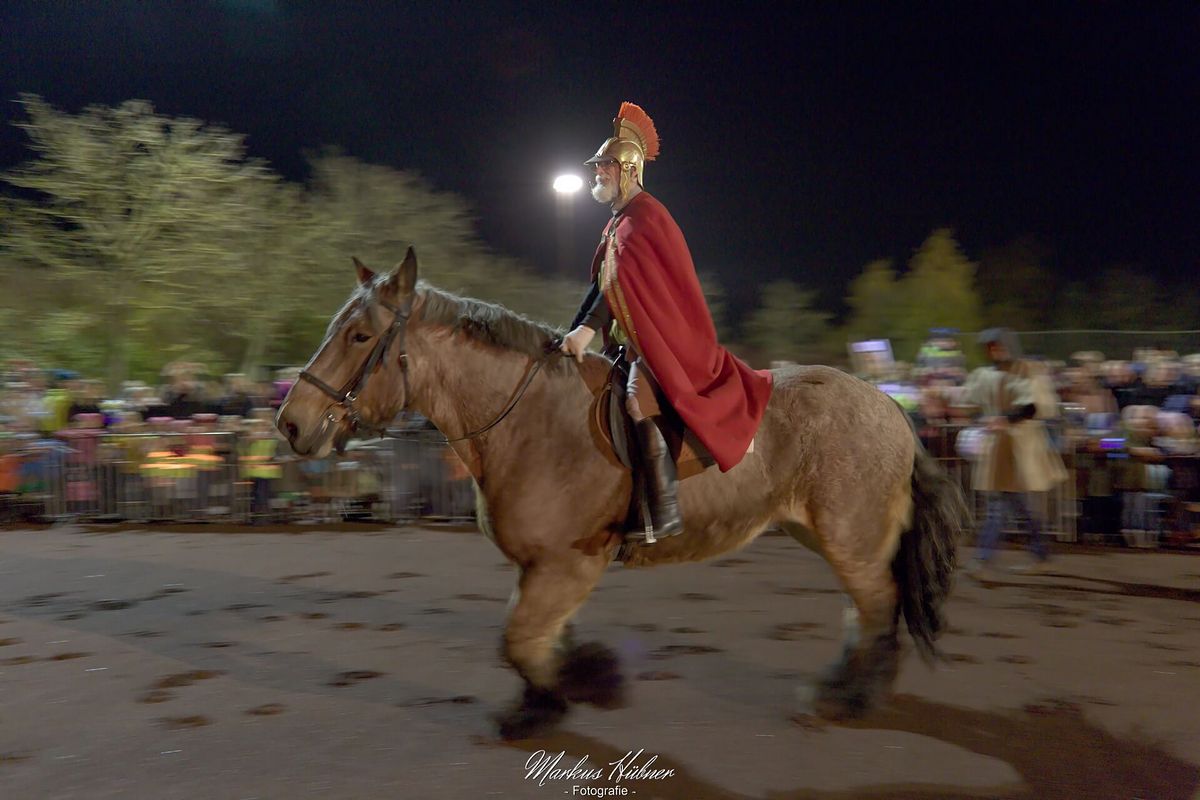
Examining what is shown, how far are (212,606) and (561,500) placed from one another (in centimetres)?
384

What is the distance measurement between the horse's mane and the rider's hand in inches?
3.7

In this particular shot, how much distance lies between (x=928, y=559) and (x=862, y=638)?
0.50 m

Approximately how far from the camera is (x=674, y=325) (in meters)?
3.99

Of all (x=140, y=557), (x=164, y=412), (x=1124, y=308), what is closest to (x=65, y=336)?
(x=164, y=412)

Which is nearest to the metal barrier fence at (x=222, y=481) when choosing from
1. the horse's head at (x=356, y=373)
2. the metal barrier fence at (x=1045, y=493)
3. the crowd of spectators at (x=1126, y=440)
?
the metal barrier fence at (x=1045, y=493)

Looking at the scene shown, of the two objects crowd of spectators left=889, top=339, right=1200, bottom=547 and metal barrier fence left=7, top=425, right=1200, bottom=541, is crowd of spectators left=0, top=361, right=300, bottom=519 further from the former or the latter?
crowd of spectators left=889, top=339, right=1200, bottom=547

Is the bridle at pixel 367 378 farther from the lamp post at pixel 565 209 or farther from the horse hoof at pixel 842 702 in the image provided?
the lamp post at pixel 565 209

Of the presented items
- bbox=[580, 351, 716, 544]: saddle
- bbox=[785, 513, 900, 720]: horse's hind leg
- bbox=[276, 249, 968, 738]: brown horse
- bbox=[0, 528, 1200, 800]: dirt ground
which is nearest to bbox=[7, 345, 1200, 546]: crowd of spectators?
bbox=[0, 528, 1200, 800]: dirt ground

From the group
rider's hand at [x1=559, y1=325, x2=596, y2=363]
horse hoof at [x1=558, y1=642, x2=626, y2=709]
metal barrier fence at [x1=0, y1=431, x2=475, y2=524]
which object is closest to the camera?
rider's hand at [x1=559, y1=325, x2=596, y2=363]

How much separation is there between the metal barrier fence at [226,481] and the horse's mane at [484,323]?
19.5 ft

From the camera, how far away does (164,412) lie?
11.1m

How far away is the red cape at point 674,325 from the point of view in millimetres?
3951

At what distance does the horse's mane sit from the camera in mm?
4098

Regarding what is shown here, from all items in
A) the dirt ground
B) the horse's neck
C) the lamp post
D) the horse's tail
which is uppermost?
the lamp post
